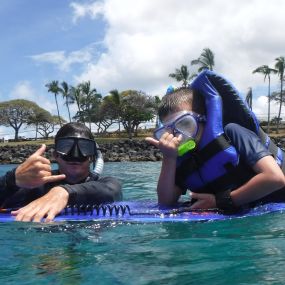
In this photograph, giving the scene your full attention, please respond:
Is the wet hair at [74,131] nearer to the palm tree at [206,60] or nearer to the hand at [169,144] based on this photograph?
the hand at [169,144]

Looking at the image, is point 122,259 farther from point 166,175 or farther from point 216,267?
point 166,175

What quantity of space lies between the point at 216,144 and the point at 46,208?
1.48 m

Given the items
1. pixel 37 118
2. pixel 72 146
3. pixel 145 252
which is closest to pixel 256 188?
pixel 145 252

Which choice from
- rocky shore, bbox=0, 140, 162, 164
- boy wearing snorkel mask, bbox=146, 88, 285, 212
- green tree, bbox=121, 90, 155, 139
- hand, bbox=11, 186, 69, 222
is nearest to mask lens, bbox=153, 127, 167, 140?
boy wearing snorkel mask, bbox=146, 88, 285, 212

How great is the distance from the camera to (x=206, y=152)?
12.8ft

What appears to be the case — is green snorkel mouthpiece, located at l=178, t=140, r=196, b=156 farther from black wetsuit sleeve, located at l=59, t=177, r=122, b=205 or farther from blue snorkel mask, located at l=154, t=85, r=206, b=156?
black wetsuit sleeve, located at l=59, t=177, r=122, b=205

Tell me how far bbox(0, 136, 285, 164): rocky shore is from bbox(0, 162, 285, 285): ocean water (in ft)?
79.4

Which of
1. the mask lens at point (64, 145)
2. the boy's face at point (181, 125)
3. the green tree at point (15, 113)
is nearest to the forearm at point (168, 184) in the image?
the boy's face at point (181, 125)

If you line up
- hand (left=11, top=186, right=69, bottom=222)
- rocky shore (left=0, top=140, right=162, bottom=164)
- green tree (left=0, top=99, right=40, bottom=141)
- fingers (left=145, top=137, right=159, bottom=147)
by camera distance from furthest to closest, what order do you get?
1. green tree (left=0, top=99, right=40, bottom=141)
2. rocky shore (left=0, top=140, right=162, bottom=164)
3. fingers (left=145, top=137, right=159, bottom=147)
4. hand (left=11, top=186, right=69, bottom=222)

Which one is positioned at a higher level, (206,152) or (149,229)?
(206,152)

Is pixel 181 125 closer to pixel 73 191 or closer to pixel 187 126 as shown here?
pixel 187 126

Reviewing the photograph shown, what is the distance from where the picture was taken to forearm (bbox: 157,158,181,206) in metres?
3.83

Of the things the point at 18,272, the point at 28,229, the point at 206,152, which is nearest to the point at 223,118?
the point at 206,152

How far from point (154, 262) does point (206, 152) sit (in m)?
1.61
